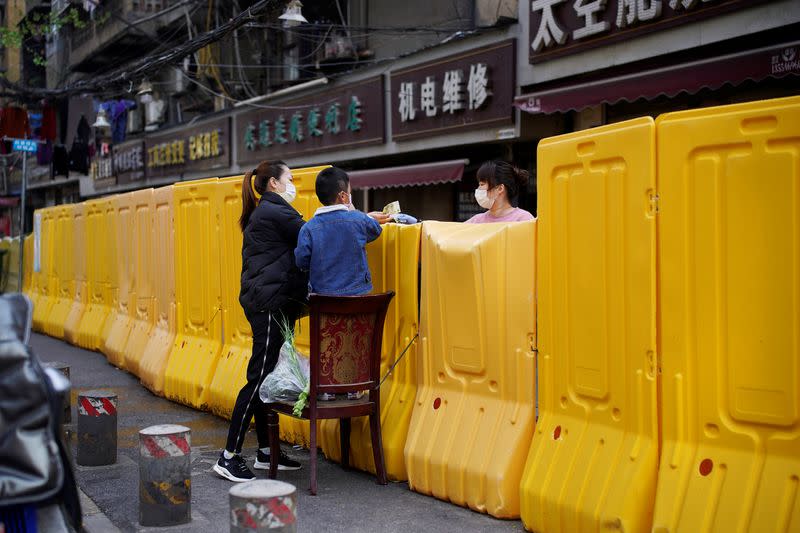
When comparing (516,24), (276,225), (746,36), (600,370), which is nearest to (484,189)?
(276,225)

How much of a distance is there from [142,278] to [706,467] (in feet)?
26.4

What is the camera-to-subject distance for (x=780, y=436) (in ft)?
13.0

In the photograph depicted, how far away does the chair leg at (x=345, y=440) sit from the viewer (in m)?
6.34

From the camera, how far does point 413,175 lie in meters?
14.5

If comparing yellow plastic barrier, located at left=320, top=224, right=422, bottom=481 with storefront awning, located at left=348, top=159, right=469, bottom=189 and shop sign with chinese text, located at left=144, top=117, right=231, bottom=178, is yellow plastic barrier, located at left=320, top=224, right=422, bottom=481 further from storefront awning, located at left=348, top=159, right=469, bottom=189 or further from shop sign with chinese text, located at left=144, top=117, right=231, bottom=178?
shop sign with chinese text, located at left=144, top=117, right=231, bottom=178

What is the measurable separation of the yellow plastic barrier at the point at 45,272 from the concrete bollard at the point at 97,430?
9956 mm

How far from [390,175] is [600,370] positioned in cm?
1055

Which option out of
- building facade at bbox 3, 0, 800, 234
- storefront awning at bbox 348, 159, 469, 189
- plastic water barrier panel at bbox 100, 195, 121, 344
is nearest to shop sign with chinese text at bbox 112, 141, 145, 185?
building facade at bbox 3, 0, 800, 234

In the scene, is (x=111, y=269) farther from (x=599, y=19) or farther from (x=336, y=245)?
(x=336, y=245)

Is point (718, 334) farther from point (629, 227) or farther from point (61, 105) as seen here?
point (61, 105)

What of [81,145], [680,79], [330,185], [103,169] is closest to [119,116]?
[81,145]

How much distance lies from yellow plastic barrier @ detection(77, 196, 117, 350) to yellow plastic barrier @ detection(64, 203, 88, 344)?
0.59ft

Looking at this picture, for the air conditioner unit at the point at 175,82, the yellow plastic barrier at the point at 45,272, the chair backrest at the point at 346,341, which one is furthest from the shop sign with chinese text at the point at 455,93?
the air conditioner unit at the point at 175,82

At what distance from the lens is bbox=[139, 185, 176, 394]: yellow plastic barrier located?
972 centimetres
